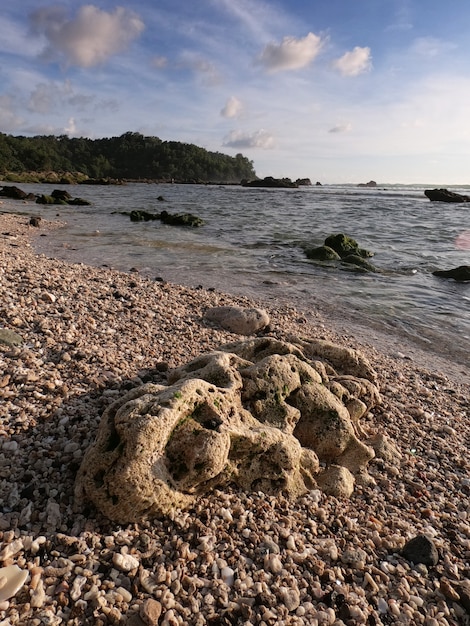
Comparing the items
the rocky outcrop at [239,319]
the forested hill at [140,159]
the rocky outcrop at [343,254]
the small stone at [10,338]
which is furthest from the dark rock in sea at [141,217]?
the forested hill at [140,159]

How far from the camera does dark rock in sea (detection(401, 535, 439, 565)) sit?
11.7ft

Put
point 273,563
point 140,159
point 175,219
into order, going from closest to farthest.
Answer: point 273,563 → point 175,219 → point 140,159

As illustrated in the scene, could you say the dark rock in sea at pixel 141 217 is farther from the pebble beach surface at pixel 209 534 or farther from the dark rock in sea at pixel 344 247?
the pebble beach surface at pixel 209 534

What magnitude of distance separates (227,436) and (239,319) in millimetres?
4993

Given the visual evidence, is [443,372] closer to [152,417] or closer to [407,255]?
[152,417]

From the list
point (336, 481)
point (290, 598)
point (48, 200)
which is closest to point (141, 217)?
point (48, 200)

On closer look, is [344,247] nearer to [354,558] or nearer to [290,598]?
[354,558]

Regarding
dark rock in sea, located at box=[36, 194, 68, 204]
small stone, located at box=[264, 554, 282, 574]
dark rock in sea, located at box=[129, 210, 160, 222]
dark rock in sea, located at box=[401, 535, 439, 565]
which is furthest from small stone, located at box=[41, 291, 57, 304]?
dark rock in sea, located at box=[36, 194, 68, 204]

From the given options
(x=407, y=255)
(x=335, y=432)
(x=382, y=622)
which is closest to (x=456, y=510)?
(x=335, y=432)

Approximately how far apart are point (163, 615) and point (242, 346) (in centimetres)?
335

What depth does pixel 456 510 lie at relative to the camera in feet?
14.4

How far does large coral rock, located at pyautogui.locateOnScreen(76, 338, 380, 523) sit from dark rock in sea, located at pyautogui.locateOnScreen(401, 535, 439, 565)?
0.78 m

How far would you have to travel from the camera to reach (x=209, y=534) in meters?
3.42

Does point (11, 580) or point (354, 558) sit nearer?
point (11, 580)
